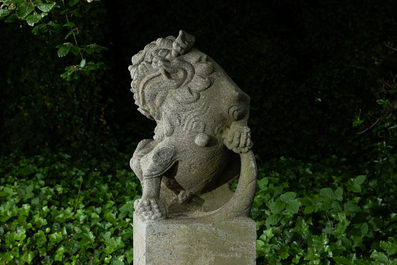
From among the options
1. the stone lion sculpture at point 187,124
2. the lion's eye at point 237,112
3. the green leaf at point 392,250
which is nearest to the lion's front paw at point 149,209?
the stone lion sculpture at point 187,124

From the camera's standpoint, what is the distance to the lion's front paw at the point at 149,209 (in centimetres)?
192

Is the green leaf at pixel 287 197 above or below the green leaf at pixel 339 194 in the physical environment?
above

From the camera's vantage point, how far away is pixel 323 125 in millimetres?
5629

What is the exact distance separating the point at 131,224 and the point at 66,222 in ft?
1.75

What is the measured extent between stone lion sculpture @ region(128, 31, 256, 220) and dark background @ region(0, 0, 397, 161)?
3.32 m

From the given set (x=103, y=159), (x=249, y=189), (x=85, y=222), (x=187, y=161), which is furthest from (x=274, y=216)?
(x=103, y=159)

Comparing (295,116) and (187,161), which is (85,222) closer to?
(187,161)

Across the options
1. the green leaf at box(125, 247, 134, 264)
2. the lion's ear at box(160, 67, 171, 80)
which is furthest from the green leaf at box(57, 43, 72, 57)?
the green leaf at box(125, 247, 134, 264)

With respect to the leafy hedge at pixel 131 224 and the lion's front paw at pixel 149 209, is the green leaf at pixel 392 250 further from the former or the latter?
the lion's front paw at pixel 149 209

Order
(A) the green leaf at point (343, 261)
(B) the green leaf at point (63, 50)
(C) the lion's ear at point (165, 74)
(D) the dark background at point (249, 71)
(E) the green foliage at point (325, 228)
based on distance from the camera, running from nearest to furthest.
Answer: (C) the lion's ear at point (165, 74), (B) the green leaf at point (63, 50), (A) the green leaf at point (343, 261), (E) the green foliage at point (325, 228), (D) the dark background at point (249, 71)

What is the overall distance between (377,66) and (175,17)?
2716 millimetres

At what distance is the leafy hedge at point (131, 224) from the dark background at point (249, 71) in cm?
171

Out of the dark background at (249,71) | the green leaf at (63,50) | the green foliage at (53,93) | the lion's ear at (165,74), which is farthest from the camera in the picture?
the dark background at (249,71)

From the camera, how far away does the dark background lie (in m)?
5.20
